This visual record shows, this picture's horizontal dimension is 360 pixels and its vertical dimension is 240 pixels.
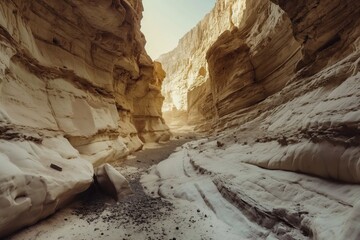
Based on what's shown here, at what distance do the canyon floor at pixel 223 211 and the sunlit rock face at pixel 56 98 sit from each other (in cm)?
67

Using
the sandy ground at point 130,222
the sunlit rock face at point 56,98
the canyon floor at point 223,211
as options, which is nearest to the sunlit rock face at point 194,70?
the sunlit rock face at point 56,98

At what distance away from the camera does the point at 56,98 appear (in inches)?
318

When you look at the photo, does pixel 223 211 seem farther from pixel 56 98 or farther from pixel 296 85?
pixel 56 98

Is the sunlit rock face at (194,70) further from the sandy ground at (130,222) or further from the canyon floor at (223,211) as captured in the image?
the sandy ground at (130,222)

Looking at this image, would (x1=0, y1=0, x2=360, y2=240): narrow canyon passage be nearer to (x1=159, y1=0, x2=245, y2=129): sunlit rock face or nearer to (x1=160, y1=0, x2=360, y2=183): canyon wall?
(x1=160, y1=0, x2=360, y2=183): canyon wall

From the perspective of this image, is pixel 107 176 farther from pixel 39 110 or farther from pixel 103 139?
pixel 103 139

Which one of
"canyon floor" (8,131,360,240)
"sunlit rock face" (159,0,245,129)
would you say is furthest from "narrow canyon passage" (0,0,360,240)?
"sunlit rock face" (159,0,245,129)

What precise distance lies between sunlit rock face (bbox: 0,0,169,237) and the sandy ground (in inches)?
13.5

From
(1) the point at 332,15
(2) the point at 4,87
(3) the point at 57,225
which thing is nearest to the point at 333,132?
(3) the point at 57,225

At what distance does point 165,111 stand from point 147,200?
137 feet

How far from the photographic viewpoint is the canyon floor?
8.68 feet

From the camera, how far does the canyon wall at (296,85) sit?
326 cm

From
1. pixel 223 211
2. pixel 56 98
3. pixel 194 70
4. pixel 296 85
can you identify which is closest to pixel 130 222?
pixel 223 211

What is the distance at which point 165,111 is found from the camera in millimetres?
46906
